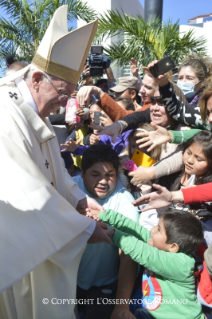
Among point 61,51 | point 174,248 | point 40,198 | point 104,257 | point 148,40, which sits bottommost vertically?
point 104,257

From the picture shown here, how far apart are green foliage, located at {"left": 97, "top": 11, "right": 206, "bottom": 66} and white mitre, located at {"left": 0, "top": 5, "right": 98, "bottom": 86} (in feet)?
21.2

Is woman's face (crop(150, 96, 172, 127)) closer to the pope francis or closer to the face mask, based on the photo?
the face mask

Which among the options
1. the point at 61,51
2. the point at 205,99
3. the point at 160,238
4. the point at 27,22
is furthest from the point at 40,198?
the point at 27,22

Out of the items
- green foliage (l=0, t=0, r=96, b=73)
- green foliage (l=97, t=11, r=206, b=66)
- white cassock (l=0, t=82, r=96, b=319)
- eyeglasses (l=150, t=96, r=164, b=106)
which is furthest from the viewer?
green foliage (l=0, t=0, r=96, b=73)

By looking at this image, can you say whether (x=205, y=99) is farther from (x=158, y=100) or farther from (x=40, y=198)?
(x=40, y=198)

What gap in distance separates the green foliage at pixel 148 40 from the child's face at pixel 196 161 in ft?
21.0

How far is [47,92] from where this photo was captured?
2111 mm

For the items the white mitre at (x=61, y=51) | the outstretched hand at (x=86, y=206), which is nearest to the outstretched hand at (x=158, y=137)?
the outstretched hand at (x=86, y=206)

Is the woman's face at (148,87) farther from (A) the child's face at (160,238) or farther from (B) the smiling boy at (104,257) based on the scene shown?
(A) the child's face at (160,238)

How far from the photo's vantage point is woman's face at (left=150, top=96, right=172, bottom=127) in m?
2.95

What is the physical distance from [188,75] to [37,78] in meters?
1.95

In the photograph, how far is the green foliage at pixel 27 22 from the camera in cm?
1040

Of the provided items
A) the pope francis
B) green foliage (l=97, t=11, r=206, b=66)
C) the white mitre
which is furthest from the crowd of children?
green foliage (l=97, t=11, r=206, b=66)

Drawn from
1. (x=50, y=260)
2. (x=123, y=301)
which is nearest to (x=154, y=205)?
(x=123, y=301)
